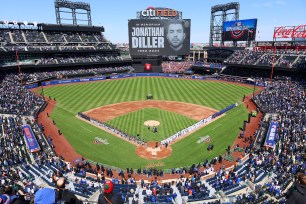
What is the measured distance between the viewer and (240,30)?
85.1 m

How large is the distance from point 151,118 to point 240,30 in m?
63.3

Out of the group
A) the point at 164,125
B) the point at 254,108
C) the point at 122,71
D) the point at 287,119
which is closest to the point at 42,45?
the point at 122,71

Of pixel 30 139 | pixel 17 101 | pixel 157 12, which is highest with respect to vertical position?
pixel 157 12

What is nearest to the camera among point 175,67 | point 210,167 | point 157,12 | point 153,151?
point 210,167

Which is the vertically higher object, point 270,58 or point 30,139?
point 270,58

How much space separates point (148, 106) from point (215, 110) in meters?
14.0

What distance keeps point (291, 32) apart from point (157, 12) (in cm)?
4518

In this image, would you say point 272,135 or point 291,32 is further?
point 291,32

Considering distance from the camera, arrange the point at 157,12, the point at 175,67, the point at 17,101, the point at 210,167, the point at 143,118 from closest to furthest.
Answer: the point at 210,167 → the point at 143,118 → the point at 17,101 → the point at 157,12 → the point at 175,67

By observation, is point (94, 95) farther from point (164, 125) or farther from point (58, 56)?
point (58, 56)

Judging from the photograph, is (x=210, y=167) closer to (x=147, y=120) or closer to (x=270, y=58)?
(x=147, y=120)

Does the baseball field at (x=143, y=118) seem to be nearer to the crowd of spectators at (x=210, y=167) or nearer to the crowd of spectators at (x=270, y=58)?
the crowd of spectators at (x=210, y=167)

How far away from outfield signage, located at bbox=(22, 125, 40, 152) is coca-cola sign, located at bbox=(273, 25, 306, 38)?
2765 inches

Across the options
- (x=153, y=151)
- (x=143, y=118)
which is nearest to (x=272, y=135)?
(x=153, y=151)
